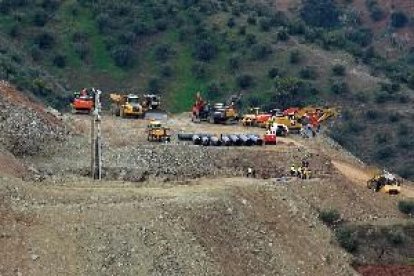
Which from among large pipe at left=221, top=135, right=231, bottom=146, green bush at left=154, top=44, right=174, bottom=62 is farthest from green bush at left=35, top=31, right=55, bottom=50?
large pipe at left=221, top=135, right=231, bottom=146

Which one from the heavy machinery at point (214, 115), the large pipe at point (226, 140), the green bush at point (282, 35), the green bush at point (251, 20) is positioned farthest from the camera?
the green bush at point (251, 20)

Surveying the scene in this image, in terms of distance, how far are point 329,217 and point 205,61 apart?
1378 inches

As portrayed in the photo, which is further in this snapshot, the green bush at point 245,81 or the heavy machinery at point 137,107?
the green bush at point 245,81

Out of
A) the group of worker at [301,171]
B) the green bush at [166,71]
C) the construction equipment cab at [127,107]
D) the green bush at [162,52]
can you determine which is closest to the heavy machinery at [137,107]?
the construction equipment cab at [127,107]

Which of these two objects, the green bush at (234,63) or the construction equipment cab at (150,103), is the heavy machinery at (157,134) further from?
the green bush at (234,63)

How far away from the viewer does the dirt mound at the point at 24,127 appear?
3753 cm

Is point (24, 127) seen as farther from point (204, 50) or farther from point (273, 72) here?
point (273, 72)

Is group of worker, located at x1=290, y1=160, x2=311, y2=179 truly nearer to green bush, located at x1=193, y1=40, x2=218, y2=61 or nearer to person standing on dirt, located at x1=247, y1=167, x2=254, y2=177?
person standing on dirt, located at x1=247, y1=167, x2=254, y2=177

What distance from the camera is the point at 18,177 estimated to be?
31859 millimetres

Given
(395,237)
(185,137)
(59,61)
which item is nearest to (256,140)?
(185,137)

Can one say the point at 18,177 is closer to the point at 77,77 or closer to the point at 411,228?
the point at 411,228

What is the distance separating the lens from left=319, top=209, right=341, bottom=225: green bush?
36281 millimetres

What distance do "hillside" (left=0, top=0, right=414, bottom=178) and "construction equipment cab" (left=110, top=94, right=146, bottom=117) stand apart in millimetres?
9794

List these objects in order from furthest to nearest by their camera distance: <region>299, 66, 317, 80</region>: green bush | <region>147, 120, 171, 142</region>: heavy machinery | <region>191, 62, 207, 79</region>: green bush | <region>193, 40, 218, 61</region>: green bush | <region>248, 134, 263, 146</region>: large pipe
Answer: <region>193, 40, 218, 61</region>: green bush
<region>299, 66, 317, 80</region>: green bush
<region>191, 62, 207, 79</region>: green bush
<region>248, 134, 263, 146</region>: large pipe
<region>147, 120, 171, 142</region>: heavy machinery
